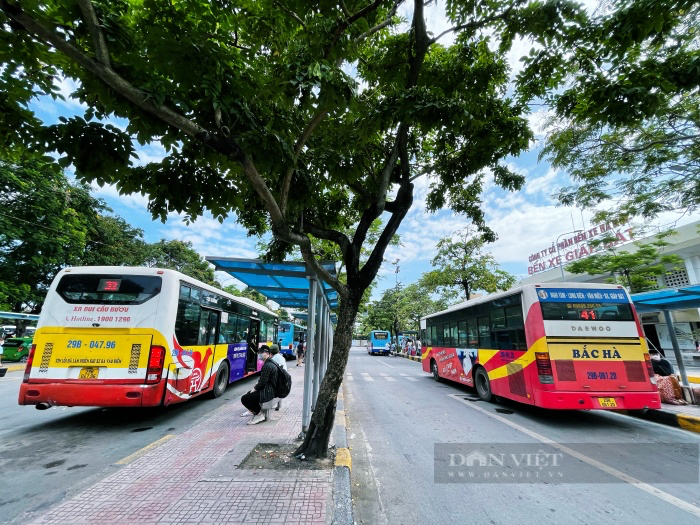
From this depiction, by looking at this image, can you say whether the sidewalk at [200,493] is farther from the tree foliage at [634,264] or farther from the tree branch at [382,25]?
the tree foliage at [634,264]

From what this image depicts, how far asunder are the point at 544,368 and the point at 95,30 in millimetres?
7893

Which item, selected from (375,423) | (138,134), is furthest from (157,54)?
(375,423)

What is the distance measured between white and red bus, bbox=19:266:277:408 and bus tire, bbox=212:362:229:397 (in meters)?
1.94

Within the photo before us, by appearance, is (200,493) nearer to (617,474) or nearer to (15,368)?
(617,474)

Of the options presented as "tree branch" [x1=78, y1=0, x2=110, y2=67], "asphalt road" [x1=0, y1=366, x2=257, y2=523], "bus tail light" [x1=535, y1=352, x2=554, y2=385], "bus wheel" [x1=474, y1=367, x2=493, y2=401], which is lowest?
"asphalt road" [x1=0, y1=366, x2=257, y2=523]

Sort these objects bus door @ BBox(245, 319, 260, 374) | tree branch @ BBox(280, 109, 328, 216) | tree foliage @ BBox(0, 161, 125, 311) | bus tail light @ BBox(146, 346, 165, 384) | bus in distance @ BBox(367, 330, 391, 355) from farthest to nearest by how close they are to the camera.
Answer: bus in distance @ BBox(367, 330, 391, 355), tree foliage @ BBox(0, 161, 125, 311), bus door @ BBox(245, 319, 260, 374), bus tail light @ BBox(146, 346, 165, 384), tree branch @ BBox(280, 109, 328, 216)

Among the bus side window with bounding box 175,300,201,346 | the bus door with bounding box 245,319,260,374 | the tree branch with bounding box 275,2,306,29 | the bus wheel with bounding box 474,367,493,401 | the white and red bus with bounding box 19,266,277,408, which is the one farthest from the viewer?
the bus door with bounding box 245,319,260,374

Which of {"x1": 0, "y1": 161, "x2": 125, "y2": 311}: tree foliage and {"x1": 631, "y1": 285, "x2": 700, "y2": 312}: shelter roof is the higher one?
{"x1": 0, "y1": 161, "x2": 125, "y2": 311}: tree foliage

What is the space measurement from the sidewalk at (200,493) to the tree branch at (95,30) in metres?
3.74

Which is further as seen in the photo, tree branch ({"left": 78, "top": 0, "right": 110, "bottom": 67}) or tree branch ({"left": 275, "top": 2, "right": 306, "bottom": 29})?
tree branch ({"left": 275, "top": 2, "right": 306, "bottom": 29})

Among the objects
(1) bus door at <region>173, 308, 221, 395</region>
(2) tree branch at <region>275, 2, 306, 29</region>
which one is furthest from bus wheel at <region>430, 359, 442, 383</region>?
(2) tree branch at <region>275, 2, 306, 29</region>

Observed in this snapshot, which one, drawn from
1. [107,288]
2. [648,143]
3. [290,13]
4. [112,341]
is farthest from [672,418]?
[107,288]

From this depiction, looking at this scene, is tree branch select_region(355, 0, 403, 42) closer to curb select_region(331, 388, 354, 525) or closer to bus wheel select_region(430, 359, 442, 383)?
curb select_region(331, 388, 354, 525)

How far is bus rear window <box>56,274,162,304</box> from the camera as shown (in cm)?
621
